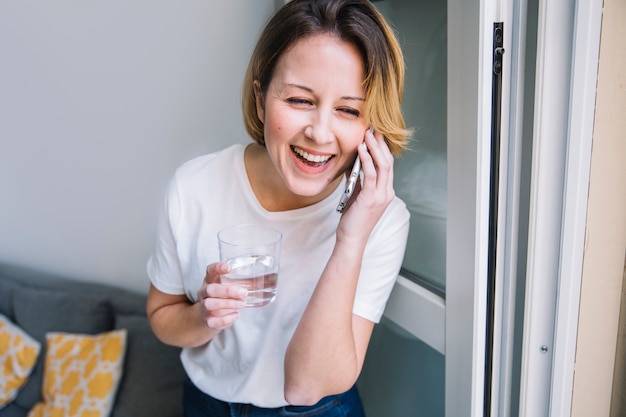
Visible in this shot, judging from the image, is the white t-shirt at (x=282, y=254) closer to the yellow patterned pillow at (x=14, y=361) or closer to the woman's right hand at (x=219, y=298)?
the woman's right hand at (x=219, y=298)

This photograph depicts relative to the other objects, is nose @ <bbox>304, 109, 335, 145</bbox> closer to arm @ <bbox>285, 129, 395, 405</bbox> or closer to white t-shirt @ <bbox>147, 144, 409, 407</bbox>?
arm @ <bbox>285, 129, 395, 405</bbox>

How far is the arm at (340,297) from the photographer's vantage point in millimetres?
1044

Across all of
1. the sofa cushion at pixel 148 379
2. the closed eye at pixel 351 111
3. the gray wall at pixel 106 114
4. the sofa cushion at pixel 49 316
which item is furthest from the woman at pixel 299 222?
the sofa cushion at pixel 49 316

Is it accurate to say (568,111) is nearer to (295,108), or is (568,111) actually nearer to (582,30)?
(582,30)

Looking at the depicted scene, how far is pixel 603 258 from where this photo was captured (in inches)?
37.9

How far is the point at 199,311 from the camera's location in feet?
3.73

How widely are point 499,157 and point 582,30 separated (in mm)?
220

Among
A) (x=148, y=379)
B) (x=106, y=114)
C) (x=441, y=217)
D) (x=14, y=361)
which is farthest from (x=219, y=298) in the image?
(x=14, y=361)

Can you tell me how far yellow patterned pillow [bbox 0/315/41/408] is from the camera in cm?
216

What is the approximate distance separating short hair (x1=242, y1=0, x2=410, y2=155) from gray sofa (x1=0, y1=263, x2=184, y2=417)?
4.10 ft

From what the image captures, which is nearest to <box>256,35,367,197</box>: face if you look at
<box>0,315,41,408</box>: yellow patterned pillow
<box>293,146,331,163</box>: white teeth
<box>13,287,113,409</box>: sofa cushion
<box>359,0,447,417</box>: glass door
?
<box>293,146,331,163</box>: white teeth

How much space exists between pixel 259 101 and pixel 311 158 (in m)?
0.18

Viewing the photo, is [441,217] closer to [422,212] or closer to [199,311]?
[422,212]

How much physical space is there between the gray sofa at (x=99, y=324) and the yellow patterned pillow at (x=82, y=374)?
0.04 metres
